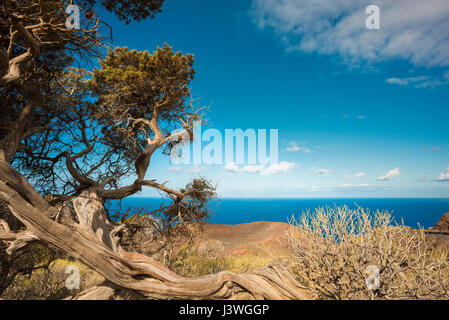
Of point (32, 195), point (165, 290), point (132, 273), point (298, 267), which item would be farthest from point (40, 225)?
point (298, 267)

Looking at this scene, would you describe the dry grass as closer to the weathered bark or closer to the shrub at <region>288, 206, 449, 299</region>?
the weathered bark

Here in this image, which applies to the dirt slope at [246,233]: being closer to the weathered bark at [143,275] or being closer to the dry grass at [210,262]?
the dry grass at [210,262]

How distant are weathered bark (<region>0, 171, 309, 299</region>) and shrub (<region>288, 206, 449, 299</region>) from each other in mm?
541

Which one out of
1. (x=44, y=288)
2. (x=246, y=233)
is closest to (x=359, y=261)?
(x=44, y=288)

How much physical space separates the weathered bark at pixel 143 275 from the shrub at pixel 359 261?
54cm

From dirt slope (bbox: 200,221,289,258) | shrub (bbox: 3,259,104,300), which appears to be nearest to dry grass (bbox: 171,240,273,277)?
shrub (bbox: 3,259,104,300)

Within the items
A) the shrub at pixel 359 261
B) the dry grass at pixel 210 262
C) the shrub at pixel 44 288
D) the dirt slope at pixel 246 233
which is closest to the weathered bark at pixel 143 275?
the shrub at pixel 359 261

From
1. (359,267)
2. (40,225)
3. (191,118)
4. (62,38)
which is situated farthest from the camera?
(191,118)

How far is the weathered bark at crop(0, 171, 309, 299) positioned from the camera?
14.3ft

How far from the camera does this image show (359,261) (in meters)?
3.98

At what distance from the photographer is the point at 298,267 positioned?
15.2 feet
